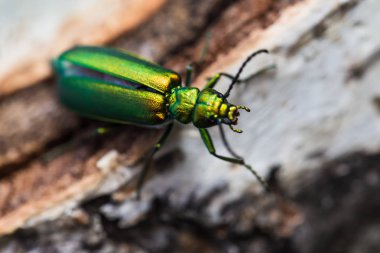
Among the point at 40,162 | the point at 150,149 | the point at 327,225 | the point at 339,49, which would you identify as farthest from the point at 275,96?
the point at 40,162

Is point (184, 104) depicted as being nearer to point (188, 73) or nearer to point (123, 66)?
point (188, 73)

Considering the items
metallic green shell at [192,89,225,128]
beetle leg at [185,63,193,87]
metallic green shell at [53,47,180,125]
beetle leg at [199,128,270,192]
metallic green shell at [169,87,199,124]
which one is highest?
metallic green shell at [53,47,180,125]

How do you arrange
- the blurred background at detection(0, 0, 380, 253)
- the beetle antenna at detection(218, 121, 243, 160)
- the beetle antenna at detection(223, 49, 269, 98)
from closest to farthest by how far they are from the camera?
the beetle antenna at detection(223, 49, 269, 98) < the blurred background at detection(0, 0, 380, 253) < the beetle antenna at detection(218, 121, 243, 160)

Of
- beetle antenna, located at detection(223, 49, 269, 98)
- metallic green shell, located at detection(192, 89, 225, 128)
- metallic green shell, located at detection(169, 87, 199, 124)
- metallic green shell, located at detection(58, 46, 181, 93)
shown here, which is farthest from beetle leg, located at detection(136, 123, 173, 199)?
beetle antenna, located at detection(223, 49, 269, 98)

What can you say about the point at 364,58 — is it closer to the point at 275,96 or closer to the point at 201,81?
the point at 275,96

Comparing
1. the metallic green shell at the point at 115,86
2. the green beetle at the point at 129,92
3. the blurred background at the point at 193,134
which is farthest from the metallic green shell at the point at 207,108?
the metallic green shell at the point at 115,86

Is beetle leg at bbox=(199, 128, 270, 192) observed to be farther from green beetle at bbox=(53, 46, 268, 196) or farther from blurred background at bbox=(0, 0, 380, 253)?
blurred background at bbox=(0, 0, 380, 253)
